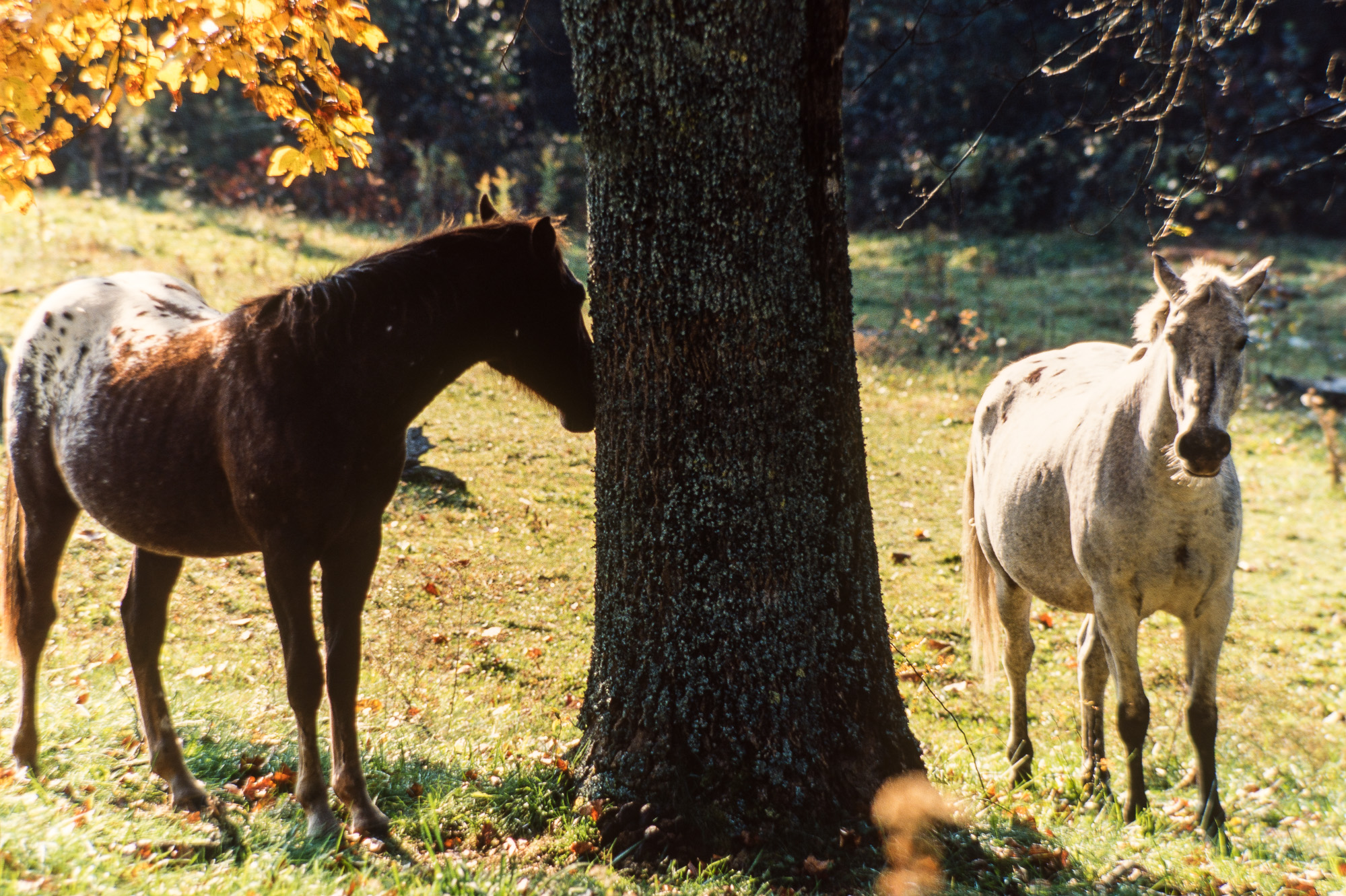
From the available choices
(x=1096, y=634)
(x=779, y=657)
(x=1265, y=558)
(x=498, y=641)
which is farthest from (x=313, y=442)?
(x=1265, y=558)

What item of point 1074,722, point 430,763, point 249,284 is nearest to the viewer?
point 430,763

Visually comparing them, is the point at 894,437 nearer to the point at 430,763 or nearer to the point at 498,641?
the point at 498,641

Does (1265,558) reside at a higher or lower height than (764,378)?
lower

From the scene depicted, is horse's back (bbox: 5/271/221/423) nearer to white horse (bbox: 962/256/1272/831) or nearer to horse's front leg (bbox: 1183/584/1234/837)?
white horse (bbox: 962/256/1272/831)

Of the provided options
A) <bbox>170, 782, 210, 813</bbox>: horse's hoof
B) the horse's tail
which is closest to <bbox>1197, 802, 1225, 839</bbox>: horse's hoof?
<bbox>170, 782, 210, 813</bbox>: horse's hoof

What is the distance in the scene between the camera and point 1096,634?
4266 millimetres

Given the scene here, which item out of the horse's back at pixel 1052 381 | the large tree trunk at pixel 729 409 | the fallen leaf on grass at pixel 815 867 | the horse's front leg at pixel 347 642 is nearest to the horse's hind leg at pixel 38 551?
the horse's front leg at pixel 347 642

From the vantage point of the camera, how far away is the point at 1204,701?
147 inches

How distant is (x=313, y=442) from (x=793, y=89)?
1.90 m

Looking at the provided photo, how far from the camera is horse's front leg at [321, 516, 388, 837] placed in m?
3.11

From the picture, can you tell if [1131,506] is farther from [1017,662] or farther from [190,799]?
[190,799]

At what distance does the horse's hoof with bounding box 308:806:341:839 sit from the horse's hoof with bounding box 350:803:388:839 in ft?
0.19

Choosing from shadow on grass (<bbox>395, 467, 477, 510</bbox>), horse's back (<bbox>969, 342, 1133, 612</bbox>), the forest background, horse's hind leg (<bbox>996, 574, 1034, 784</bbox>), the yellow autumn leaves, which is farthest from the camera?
the forest background

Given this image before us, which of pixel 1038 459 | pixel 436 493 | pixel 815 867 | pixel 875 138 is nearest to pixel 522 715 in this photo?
pixel 815 867
